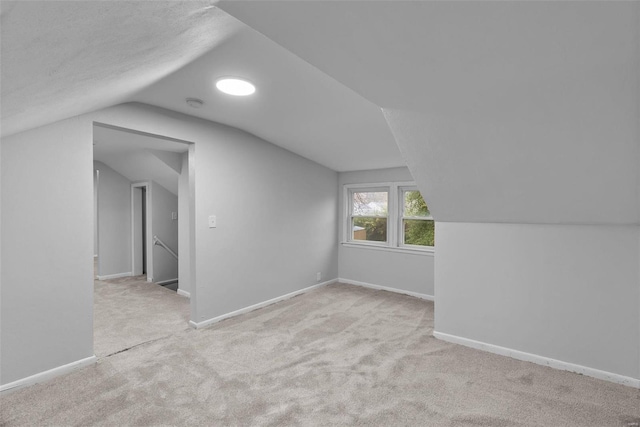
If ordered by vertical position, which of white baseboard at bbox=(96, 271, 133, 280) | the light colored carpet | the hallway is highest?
white baseboard at bbox=(96, 271, 133, 280)

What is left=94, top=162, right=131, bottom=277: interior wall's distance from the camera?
5.22 meters

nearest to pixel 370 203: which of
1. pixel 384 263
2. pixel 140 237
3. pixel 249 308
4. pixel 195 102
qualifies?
pixel 384 263

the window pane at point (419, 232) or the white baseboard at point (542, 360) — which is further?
the window pane at point (419, 232)

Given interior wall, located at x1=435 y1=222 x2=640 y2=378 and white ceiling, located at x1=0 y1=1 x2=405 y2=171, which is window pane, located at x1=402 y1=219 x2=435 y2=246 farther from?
interior wall, located at x1=435 y1=222 x2=640 y2=378

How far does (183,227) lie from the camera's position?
4336mm

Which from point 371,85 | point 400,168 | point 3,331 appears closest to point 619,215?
point 371,85

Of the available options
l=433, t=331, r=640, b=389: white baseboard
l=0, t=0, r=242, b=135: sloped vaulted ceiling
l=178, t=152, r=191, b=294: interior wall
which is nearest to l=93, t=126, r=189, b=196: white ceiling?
l=178, t=152, r=191, b=294: interior wall

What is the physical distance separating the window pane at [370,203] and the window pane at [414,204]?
32 cm

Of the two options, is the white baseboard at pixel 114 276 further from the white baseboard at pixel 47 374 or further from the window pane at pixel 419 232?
the window pane at pixel 419 232

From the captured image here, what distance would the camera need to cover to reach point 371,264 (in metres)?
4.75

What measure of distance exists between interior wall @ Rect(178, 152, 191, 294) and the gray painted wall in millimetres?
1177

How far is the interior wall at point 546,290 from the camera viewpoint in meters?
2.17

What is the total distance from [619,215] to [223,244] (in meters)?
3.43

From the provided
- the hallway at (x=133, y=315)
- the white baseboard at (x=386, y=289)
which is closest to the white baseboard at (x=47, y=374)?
the hallway at (x=133, y=315)
